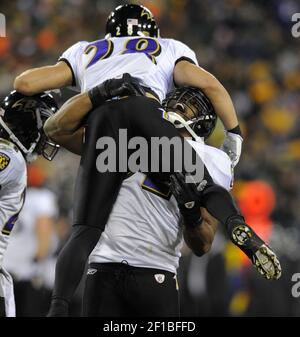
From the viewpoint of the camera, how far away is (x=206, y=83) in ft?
11.5

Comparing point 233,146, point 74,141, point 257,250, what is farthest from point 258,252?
point 74,141

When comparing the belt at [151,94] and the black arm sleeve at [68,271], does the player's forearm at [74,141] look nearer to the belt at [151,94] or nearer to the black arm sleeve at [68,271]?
the belt at [151,94]

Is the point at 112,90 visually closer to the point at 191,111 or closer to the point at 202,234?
the point at 191,111

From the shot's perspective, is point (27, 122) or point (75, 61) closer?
point (75, 61)

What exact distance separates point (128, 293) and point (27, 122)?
1.10 m

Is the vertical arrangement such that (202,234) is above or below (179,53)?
below

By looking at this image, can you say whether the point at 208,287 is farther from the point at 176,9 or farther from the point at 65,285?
the point at 176,9

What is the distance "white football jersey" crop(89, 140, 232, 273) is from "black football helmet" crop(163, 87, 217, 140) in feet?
0.47

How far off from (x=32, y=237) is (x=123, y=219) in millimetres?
3069

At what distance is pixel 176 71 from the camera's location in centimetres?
354

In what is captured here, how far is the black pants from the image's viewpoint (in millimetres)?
3107

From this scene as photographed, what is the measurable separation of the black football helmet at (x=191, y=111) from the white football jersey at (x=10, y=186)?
78 cm

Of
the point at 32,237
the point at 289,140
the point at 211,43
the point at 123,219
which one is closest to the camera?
the point at 123,219
